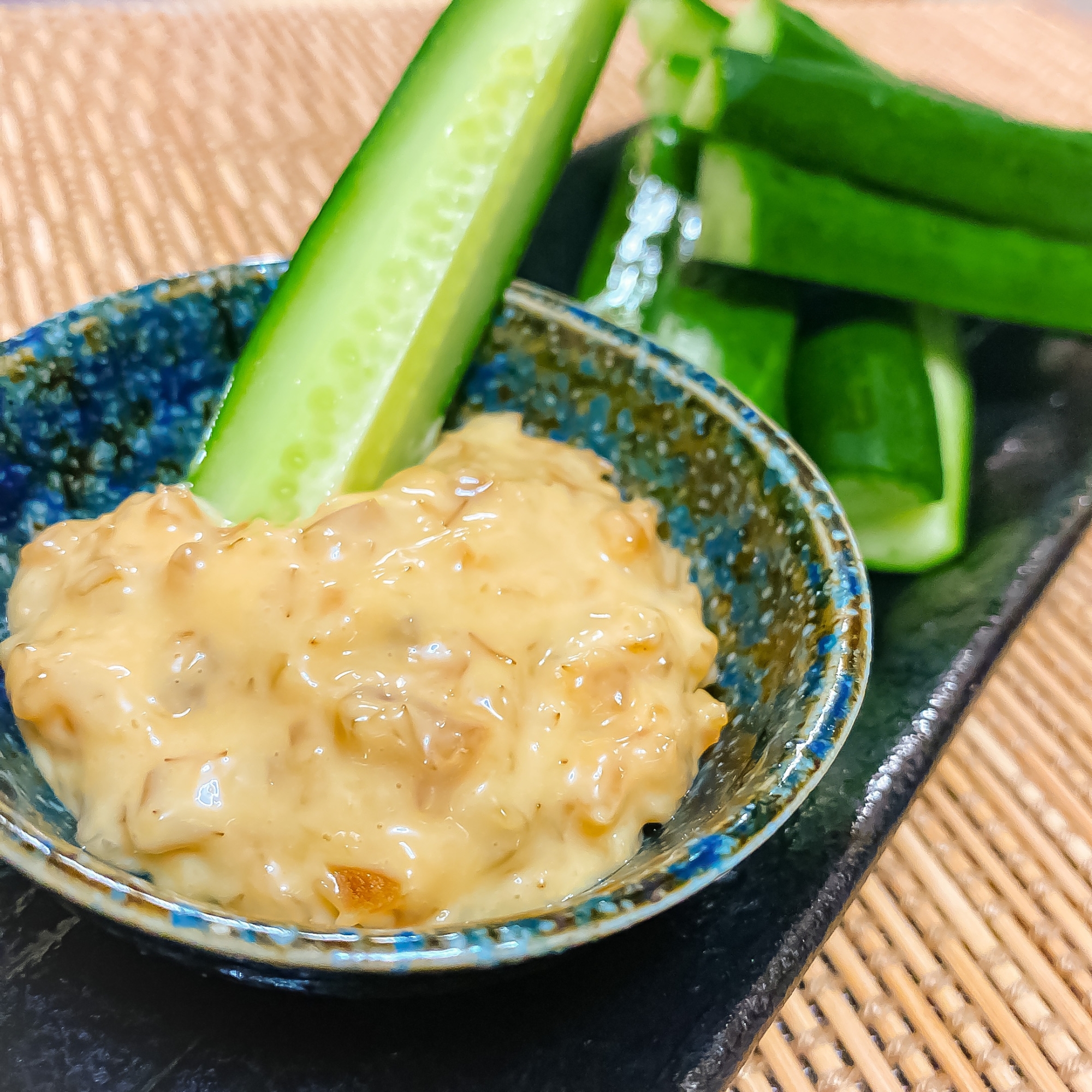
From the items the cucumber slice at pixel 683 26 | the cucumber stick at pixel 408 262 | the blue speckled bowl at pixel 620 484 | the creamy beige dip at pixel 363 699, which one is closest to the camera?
the blue speckled bowl at pixel 620 484

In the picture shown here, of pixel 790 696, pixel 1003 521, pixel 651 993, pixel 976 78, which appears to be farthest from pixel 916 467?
pixel 976 78

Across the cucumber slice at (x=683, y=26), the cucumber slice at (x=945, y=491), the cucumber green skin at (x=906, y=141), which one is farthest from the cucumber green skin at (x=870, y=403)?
the cucumber slice at (x=683, y=26)

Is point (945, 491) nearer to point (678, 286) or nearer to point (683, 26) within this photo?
point (678, 286)

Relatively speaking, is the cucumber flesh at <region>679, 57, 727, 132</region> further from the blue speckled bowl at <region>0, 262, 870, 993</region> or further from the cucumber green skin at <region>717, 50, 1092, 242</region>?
the blue speckled bowl at <region>0, 262, 870, 993</region>

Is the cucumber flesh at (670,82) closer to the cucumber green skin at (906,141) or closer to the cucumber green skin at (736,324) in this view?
the cucumber green skin at (906,141)

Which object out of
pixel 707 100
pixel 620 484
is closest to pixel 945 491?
pixel 620 484
